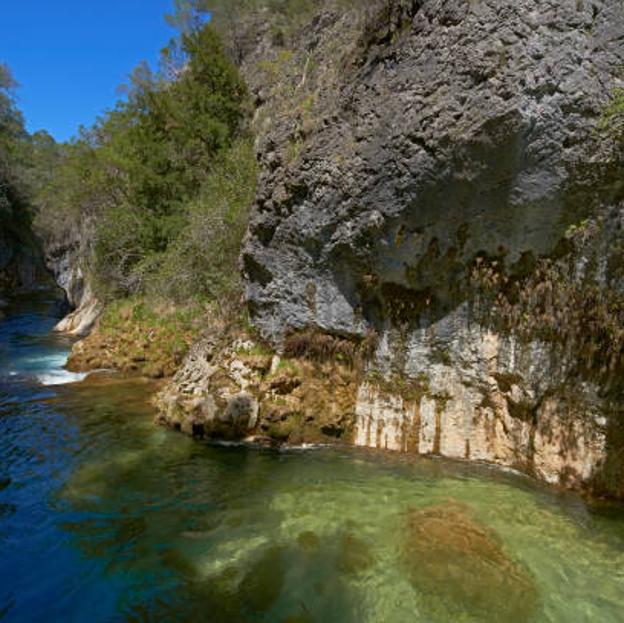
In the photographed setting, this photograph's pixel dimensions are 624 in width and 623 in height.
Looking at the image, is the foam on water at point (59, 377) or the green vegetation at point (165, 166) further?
the green vegetation at point (165, 166)

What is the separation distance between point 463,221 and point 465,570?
448cm

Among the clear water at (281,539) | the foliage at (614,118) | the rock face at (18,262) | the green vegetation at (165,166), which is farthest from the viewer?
the rock face at (18,262)

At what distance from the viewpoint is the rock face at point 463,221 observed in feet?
18.5

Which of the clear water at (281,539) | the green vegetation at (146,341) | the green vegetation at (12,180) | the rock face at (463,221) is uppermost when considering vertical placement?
the green vegetation at (12,180)

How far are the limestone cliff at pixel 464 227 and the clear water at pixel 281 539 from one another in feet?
3.14

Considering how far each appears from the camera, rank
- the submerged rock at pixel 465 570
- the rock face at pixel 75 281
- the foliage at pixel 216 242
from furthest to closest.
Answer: the rock face at pixel 75 281, the foliage at pixel 216 242, the submerged rock at pixel 465 570

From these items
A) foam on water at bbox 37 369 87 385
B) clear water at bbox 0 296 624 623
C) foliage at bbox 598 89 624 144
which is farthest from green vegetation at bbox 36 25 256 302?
foliage at bbox 598 89 624 144

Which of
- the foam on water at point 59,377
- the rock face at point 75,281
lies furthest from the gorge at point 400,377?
the rock face at point 75,281

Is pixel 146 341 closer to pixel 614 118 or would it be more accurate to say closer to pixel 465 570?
pixel 465 570

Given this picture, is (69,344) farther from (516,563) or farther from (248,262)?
(516,563)

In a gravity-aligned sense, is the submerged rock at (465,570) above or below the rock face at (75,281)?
below

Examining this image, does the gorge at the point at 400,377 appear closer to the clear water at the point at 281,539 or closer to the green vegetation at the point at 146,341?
the clear water at the point at 281,539

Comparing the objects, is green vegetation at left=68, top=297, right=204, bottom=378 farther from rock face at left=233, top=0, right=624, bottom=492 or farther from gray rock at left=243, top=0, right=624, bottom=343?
rock face at left=233, top=0, right=624, bottom=492

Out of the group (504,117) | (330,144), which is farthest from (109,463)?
Answer: (504,117)
